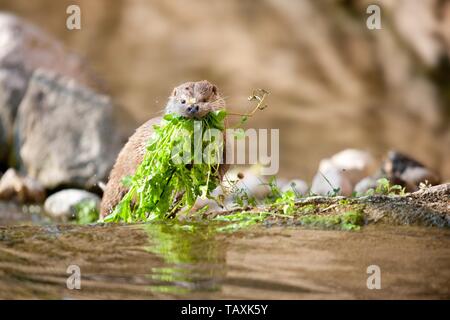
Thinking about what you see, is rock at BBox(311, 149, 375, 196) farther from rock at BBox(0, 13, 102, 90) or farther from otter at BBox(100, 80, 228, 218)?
rock at BBox(0, 13, 102, 90)

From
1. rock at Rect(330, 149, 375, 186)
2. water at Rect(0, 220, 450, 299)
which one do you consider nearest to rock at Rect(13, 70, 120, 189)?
rock at Rect(330, 149, 375, 186)

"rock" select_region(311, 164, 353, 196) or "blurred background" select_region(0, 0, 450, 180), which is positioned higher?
"blurred background" select_region(0, 0, 450, 180)

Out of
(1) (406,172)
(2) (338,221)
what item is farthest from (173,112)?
(1) (406,172)

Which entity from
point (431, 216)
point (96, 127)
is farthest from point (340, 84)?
point (431, 216)

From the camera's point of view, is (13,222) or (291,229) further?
(13,222)

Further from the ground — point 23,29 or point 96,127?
point 23,29

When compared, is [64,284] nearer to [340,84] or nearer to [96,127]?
[96,127]

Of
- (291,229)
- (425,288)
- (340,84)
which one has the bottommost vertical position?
(425,288)

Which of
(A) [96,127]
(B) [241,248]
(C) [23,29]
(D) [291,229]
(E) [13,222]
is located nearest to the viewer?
(B) [241,248]

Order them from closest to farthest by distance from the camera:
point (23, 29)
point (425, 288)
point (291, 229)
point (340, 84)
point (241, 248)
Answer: point (425, 288) < point (241, 248) < point (291, 229) < point (23, 29) < point (340, 84)
